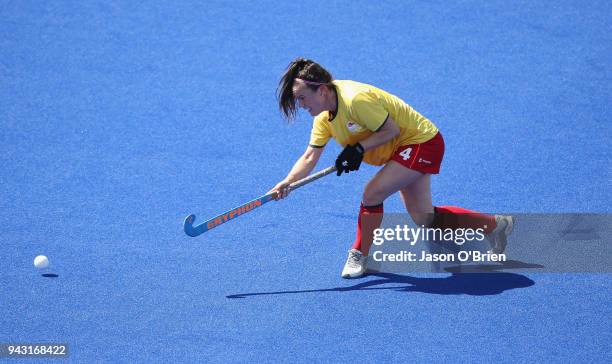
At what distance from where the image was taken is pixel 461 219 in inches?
222

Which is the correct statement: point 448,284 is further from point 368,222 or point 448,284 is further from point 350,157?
point 350,157

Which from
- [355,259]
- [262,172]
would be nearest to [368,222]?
[355,259]

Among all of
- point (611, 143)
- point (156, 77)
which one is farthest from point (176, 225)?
point (611, 143)

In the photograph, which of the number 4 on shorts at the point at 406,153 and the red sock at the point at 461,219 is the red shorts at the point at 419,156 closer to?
the number 4 on shorts at the point at 406,153

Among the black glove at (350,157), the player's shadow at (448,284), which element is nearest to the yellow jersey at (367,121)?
the black glove at (350,157)

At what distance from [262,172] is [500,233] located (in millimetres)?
1962

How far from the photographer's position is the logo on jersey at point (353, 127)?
16.7 ft

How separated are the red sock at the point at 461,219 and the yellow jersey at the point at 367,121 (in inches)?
24.0

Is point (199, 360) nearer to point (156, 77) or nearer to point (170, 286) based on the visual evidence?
point (170, 286)

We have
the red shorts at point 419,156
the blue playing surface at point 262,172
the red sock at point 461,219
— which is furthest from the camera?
the red sock at point 461,219

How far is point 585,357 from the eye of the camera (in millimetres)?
4555

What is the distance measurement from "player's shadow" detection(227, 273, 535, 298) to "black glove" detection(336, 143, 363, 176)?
801 millimetres

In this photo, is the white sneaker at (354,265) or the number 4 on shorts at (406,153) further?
the white sneaker at (354,265)

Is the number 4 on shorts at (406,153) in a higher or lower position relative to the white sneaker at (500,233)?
higher
